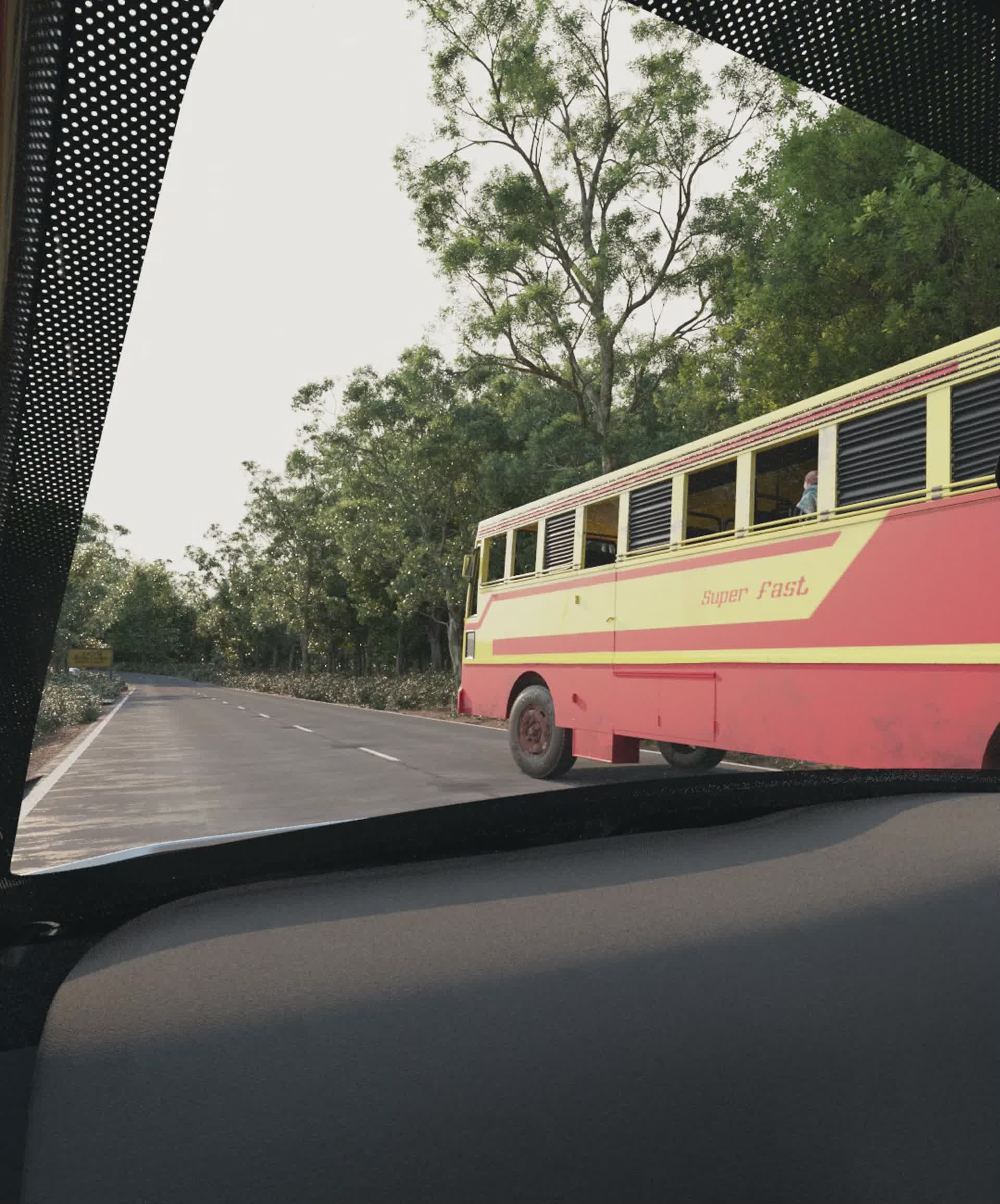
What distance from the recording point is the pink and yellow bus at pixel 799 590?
5.03 meters

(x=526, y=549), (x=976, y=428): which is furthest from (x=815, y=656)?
(x=526, y=549)

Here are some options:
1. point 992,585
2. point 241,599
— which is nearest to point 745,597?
point 992,585

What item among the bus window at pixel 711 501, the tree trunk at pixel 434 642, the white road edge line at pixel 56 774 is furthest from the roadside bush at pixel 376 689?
the bus window at pixel 711 501

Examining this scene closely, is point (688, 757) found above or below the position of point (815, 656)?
below

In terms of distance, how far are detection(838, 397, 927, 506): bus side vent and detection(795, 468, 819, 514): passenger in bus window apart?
0.69 feet

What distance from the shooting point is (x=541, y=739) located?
31.8 ft

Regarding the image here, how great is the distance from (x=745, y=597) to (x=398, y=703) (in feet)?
82.6

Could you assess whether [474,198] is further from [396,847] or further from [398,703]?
[396,847]

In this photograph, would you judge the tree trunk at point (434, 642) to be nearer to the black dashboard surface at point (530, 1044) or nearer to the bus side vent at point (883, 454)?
the bus side vent at point (883, 454)

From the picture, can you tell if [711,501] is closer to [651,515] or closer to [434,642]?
[651,515]

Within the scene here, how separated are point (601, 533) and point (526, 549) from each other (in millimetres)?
1575

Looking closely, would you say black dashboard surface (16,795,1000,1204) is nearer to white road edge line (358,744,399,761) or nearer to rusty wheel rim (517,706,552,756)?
rusty wheel rim (517,706,552,756)

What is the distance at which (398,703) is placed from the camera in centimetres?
3105

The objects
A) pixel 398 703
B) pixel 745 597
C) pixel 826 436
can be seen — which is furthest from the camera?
pixel 398 703
